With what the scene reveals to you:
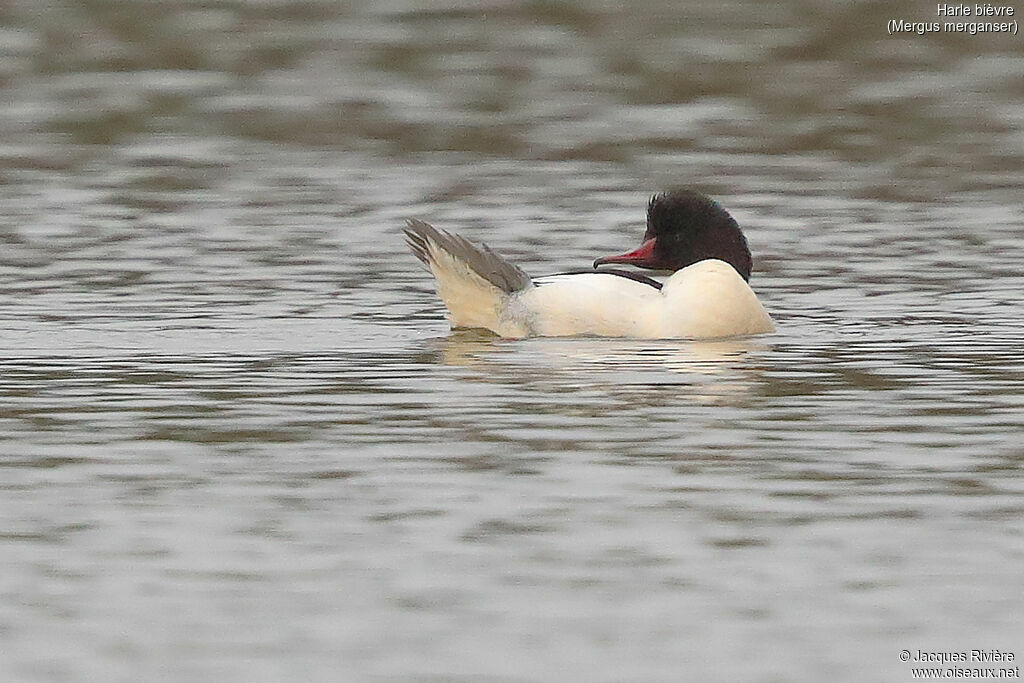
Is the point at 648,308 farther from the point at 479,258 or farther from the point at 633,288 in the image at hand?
the point at 479,258

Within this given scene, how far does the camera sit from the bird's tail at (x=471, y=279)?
14.8 metres

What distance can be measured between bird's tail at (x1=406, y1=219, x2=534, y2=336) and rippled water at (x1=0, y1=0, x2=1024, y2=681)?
0.19 meters

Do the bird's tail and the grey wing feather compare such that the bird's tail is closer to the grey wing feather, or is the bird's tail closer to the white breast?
the grey wing feather

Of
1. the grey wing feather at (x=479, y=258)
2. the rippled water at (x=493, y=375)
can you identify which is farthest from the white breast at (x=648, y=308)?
the rippled water at (x=493, y=375)

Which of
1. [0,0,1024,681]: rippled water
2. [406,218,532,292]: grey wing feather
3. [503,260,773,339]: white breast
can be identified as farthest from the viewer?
[406,218,532,292]: grey wing feather

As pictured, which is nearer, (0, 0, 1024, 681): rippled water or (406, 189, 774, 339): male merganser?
(0, 0, 1024, 681): rippled water

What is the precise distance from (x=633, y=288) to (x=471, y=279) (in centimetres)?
100

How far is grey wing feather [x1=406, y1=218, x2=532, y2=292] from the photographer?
14.8 metres

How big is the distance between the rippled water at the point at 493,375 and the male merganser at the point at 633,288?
275 millimetres

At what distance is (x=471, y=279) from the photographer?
1494 cm

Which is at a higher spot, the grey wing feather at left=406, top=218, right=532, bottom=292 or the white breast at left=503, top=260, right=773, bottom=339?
the grey wing feather at left=406, top=218, right=532, bottom=292

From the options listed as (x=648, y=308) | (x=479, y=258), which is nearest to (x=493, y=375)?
(x=648, y=308)

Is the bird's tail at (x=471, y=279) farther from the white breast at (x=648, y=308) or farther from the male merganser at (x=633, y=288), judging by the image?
the white breast at (x=648, y=308)

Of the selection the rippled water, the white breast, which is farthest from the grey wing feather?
the rippled water
